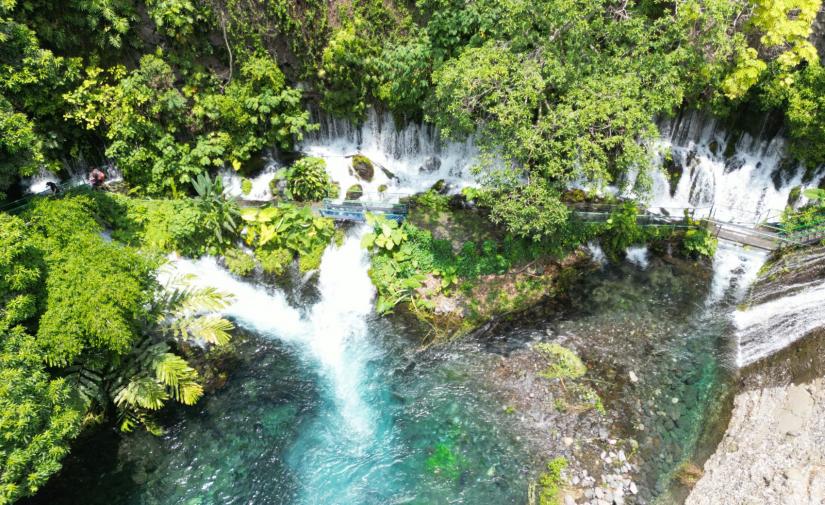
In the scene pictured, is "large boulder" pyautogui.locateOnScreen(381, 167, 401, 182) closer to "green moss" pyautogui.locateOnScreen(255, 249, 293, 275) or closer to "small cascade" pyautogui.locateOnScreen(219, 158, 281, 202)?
"small cascade" pyautogui.locateOnScreen(219, 158, 281, 202)

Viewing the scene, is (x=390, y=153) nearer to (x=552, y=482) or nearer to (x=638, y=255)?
(x=638, y=255)

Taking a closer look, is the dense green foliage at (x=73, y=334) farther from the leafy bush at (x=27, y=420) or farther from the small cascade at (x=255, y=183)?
the small cascade at (x=255, y=183)

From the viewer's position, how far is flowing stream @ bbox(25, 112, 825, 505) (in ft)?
37.6

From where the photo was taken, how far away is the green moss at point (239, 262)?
16.2m

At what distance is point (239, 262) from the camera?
16.4 m

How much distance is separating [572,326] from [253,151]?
1404 cm

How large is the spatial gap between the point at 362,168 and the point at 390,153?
1478mm

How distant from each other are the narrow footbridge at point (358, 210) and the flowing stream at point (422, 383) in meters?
0.65

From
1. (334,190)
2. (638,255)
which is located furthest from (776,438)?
(334,190)

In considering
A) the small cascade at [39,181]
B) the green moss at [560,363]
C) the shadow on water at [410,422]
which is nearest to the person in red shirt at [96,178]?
the small cascade at [39,181]

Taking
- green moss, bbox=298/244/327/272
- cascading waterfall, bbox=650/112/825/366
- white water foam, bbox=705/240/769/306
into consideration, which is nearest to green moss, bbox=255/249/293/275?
green moss, bbox=298/244/327/272

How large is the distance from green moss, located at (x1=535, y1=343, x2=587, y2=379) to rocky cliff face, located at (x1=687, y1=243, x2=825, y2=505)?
370 centimetres

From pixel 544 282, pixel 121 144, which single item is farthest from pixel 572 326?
pixel 121 144

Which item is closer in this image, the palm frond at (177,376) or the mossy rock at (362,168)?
the palm frond at (177,376)
